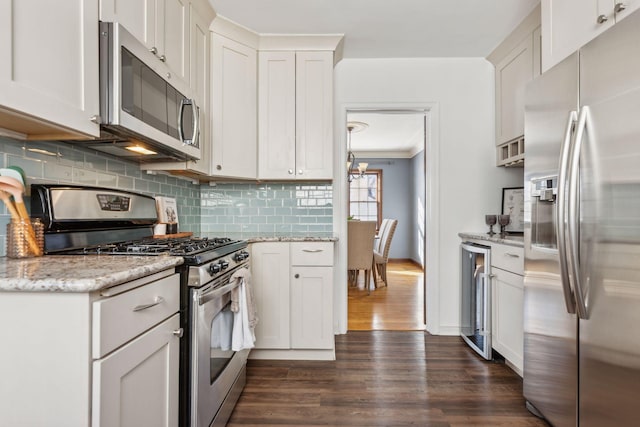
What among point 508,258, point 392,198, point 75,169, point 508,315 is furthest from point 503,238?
point 392,198

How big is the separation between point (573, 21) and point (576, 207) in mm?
881

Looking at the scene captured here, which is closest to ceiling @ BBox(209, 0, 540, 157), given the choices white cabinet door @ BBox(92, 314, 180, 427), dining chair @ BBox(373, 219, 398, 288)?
white cabinet door @ BBox(92, 314, 180, 427)

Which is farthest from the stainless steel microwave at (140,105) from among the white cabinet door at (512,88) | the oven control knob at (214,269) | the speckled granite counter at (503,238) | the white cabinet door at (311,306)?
the white cabinet door at (512,88)

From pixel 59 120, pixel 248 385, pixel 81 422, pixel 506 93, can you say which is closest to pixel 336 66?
pixel 506 93

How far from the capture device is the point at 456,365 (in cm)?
242

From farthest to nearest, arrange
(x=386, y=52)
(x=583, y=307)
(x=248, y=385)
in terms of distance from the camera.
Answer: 1. (x=386, y=52)
2. (x=248, y=385)
3. (x=583, y=307)

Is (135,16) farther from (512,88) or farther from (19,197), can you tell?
(512,88)

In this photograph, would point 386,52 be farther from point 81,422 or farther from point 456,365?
point 81,422

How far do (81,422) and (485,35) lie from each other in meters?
3.32

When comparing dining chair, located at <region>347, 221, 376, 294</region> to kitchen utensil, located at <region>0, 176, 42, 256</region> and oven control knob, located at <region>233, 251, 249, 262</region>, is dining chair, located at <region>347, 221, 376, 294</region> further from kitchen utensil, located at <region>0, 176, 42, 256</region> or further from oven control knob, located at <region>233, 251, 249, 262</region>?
kitchen utensil, located at <region>0, 176, 42, 256</region>

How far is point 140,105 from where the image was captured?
1.45 m

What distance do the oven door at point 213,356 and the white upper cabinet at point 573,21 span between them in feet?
6.39

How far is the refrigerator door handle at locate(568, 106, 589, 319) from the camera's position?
1.34m

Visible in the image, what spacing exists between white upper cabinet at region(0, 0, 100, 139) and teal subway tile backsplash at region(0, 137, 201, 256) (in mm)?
86
